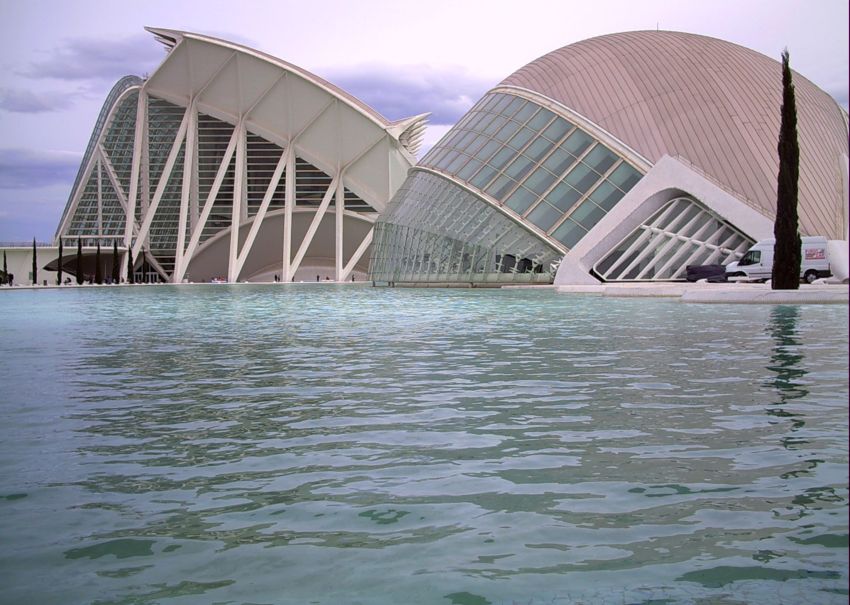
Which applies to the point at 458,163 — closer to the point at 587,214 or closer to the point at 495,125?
the point at 495,125

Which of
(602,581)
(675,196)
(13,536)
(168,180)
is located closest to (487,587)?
(602,581)

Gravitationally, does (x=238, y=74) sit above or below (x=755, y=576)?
above

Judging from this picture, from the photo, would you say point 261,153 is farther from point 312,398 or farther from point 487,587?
point 487,587

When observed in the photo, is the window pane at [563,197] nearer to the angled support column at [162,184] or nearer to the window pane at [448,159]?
the window pane at [448,159]

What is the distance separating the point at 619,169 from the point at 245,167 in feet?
184

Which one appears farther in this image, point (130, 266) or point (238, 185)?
point (130, 266)

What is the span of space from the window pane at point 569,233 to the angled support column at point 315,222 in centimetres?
4774

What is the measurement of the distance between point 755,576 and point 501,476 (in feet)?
7.74

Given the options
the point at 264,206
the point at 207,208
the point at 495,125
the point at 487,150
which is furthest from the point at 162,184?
the point at 487,150

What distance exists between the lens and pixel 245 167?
302 ft

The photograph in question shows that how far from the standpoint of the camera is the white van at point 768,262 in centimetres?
3272

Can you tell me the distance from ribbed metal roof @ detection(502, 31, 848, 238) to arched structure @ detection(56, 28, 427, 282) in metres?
41.3

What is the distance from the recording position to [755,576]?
172 inches

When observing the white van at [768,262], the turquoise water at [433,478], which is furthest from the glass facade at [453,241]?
the turquoise water at [433,478]
